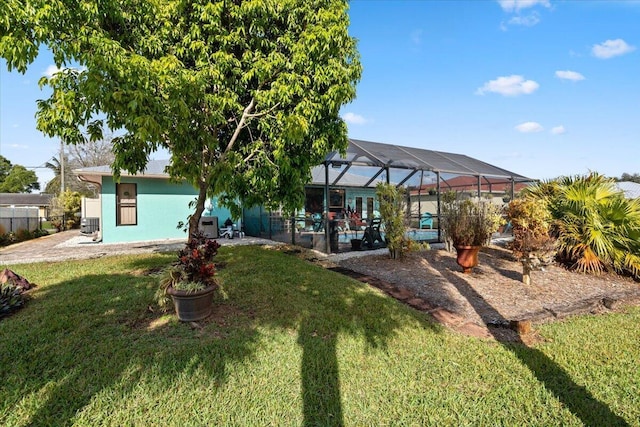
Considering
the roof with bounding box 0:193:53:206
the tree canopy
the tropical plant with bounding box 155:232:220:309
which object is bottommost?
the tropical plant with bounding box 155:232:220:309

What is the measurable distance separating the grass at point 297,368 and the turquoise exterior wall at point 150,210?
28.1 ft

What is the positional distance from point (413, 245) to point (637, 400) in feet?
17.7

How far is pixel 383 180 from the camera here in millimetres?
12367

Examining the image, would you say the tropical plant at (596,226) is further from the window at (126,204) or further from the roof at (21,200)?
the roof at (21,200)

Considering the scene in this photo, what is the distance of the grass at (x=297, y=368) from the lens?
232 centimetres

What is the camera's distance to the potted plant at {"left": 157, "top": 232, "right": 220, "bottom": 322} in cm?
372

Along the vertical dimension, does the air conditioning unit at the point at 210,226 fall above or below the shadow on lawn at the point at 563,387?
above

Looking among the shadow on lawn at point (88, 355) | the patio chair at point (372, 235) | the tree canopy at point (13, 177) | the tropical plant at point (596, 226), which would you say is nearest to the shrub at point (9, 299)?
the shadow on lawn at point (88, 355)

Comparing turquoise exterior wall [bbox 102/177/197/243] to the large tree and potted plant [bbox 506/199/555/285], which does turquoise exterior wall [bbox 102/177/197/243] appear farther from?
potted plant [bbox 506/199/555/285]

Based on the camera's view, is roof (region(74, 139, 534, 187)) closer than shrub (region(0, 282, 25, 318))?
No

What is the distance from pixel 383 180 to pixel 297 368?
10.2 metres

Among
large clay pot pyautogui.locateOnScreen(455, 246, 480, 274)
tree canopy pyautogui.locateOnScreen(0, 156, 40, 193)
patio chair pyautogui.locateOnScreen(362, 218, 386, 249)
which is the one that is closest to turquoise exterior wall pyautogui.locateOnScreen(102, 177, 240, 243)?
patio chair pyautogui.locateOnScreen(362, 218, 386, 249)

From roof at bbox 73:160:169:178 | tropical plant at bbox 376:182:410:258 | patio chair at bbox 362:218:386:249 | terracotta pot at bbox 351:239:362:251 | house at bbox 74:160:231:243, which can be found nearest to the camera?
tropical plant at bbox 376:182:410:258

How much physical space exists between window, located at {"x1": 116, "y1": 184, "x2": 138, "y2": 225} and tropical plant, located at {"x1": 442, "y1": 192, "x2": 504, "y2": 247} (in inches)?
472
